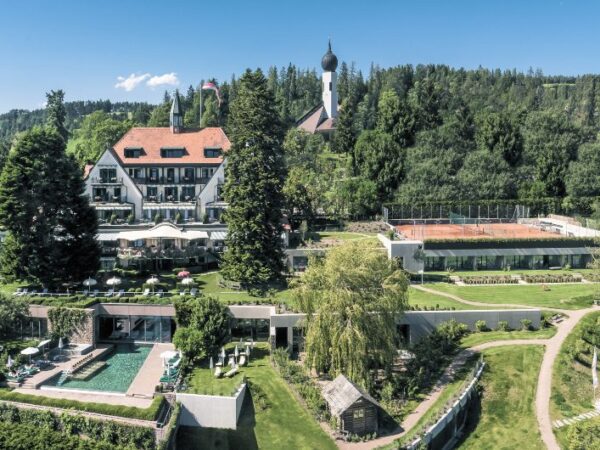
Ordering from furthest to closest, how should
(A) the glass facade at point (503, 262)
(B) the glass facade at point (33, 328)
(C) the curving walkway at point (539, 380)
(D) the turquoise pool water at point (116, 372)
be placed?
(A) the glass facade at point (503, 262) < (B) the glass facade at point (33, 328) < (D) the turquoise pool water at point (116, 372) < (C) the curving walkway at point (539, 380)

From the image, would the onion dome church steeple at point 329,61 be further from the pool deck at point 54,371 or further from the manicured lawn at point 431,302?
the pool deck at point 54,371

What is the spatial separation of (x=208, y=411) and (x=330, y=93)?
109984 mm

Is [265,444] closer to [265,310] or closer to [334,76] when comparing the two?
[265,310]

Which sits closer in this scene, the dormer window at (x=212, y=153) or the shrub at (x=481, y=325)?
the shrub at (x=481, y=325)

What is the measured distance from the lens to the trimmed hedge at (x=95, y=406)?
29.9 m

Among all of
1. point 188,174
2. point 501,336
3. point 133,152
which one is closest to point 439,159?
point 188,174

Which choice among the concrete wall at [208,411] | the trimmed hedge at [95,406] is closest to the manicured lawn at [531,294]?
the concrete wall at [208,411]

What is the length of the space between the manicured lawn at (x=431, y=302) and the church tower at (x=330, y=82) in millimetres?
90238

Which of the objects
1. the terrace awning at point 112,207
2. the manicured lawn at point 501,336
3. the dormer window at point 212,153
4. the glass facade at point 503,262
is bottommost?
the manicured lawn at point 501,336

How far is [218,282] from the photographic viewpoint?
51.8m

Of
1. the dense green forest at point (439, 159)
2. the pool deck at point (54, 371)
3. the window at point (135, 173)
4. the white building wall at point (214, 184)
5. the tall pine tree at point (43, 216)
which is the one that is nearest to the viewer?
the pool deck at point (54, 371)

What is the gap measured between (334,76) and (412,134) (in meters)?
45.6

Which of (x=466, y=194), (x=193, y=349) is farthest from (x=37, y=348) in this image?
(x=466, y=194)

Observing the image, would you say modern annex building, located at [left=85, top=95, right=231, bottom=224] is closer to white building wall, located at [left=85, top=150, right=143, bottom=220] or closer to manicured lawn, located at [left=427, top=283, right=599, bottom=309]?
white building wall, located at [left=85, top=150, right=143, bottom=220]
